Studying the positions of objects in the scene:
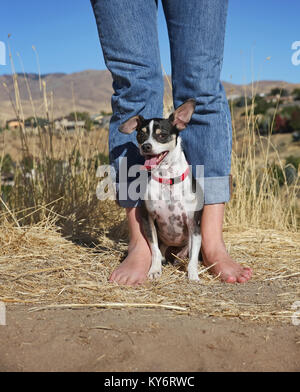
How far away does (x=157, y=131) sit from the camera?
2275mm

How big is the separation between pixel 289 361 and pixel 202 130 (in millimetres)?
1266

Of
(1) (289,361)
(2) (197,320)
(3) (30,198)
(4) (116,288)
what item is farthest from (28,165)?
(1) (289,361)

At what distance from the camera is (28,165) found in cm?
368

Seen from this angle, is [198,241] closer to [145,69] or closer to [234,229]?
[145,69]

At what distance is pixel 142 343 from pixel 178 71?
4.48 ft

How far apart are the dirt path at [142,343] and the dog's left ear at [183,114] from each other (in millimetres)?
980

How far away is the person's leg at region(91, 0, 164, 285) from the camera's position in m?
2.20

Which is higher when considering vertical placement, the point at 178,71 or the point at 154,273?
the point at 178,71

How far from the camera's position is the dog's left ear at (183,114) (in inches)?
86.1

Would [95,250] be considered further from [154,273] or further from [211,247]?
[211,247]

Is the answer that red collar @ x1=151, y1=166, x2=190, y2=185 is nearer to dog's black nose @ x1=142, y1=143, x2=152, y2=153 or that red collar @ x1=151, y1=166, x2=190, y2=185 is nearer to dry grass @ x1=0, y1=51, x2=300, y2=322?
dog's black nose @ x1=142, y1=143, x2=152, y2=153

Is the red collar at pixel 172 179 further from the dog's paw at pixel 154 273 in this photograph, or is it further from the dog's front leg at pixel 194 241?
the dog's paw at pixel 154 273

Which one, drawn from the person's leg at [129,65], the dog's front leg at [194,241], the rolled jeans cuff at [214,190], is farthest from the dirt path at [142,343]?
the person's leg at [129,65]

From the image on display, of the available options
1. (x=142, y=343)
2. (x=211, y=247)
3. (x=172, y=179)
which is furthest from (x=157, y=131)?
(x=142, y=343)
